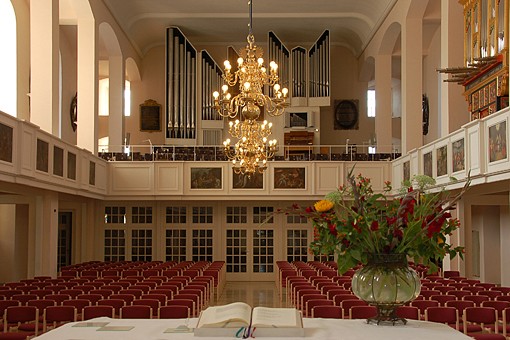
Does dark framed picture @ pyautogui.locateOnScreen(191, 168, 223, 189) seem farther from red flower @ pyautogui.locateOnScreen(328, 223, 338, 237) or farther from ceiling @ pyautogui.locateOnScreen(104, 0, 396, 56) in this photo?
red flower @ pyautogui.locateOnScreen(328, 223, 338, 237)

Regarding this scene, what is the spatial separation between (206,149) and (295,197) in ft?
19.4

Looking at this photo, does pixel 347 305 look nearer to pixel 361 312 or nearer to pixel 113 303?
pixel 361 312

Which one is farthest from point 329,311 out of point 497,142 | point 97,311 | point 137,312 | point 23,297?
point 497,142

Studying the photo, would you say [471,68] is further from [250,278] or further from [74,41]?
[74,41]

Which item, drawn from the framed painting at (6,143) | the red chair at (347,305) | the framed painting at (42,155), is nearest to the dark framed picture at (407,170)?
the framed painting at (42,155)

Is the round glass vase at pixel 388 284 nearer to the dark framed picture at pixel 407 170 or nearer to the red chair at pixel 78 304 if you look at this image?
the red chair at pixel 78 304

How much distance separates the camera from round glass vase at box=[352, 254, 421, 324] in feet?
12.7

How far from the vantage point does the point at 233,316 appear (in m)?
3.58

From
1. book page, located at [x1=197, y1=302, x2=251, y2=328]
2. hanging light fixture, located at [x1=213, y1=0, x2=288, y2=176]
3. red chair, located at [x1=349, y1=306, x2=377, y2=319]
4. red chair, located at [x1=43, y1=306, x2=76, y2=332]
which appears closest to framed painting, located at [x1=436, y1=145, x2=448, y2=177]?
hanging light fixture, located at [x1=213, y1=0, x2=288, y2=176]

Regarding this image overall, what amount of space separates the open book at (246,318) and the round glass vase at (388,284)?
440 mm

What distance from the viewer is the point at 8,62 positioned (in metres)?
22.9

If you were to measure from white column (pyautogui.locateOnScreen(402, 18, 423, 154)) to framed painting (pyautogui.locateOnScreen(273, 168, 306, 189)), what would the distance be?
390 cm

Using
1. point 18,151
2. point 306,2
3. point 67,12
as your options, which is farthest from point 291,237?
point 18,151

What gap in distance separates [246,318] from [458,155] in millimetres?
13196
